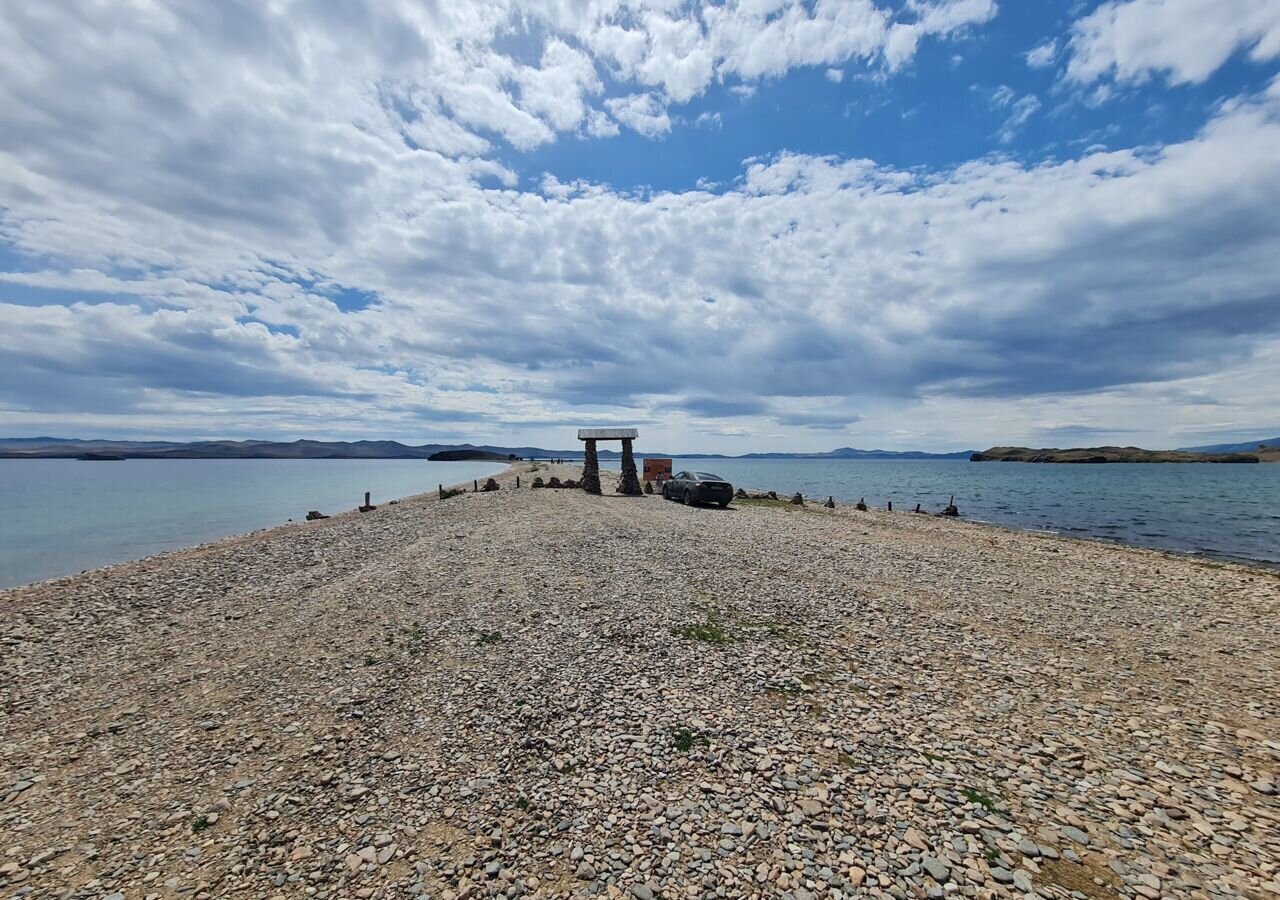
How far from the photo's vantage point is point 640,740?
7.35 meters

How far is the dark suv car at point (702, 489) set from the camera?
3459 cm

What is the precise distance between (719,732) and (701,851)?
2107 millimetres

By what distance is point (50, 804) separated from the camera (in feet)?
21.8

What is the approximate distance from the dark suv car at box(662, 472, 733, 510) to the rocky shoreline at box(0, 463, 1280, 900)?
1899cm

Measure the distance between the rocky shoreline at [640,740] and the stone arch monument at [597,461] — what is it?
2368cm

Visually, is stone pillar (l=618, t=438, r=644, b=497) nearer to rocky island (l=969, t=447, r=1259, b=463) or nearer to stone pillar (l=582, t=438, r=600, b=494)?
stone pillar (l=582, t=438, r=600, b=494)

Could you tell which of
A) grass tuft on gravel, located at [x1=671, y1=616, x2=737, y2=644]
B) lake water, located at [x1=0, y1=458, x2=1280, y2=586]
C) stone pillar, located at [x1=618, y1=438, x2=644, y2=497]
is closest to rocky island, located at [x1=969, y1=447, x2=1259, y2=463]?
lake water, located at [x1=0, y1=458, x2=1280, y2=586]

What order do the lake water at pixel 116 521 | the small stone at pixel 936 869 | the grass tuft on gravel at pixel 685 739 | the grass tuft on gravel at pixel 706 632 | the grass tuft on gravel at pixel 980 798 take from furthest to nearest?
the lake water at pixel 116 521, the grass tuft on gravel at pixel 706 632, the grass tuft on gravel at pixel 685 739, the grass tuft on gravel at pixel 980 798, the small stone at pixel 936 869

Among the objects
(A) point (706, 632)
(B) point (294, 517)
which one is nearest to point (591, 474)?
(B) point (294, 517)

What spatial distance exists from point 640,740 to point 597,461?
34.0 meters

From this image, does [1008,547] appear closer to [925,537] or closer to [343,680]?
[925,537]

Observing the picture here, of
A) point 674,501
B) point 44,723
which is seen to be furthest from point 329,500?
point 44,723

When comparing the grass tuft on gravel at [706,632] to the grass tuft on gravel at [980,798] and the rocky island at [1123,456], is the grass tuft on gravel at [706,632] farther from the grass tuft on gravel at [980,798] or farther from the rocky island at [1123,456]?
the rocky island at [1123,456]

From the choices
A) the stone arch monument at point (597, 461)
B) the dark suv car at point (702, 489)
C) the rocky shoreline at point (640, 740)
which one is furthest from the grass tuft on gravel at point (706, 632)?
the stone arch monument at point (597, 461)
